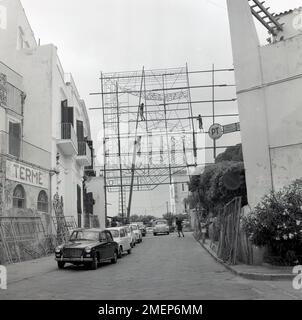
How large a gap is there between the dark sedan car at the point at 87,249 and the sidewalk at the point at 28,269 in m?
0.74

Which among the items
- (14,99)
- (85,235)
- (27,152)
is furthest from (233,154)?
(85,235)

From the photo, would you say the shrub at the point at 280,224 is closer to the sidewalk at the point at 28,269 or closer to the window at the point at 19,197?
the sidewalk at the point at 28,269

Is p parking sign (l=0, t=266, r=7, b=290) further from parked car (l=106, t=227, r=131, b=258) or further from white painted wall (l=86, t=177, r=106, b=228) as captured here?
white painted wall (l=86, t=177, r=106, b=228)

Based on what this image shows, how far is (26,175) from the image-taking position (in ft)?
72.0

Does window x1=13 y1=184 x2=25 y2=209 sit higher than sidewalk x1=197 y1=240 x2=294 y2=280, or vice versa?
window x1=13 y1=184 x2=25 y2=209

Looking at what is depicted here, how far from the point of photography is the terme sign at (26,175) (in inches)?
793

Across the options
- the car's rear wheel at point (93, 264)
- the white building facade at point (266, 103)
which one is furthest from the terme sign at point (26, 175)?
the white building facade at point (266, 103)

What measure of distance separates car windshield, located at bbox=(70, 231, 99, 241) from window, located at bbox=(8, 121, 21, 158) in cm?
616

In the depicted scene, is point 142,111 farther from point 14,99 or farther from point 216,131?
point 216,131

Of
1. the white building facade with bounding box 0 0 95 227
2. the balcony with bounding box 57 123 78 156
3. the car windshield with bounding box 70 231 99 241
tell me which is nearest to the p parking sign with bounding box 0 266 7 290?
the car windshield with bounding box 70 231 99 241

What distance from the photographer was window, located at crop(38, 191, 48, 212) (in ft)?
79.3

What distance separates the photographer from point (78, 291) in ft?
35.4

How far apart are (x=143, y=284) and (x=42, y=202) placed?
46.1 feet

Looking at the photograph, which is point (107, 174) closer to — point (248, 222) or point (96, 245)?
point (96, 245)
